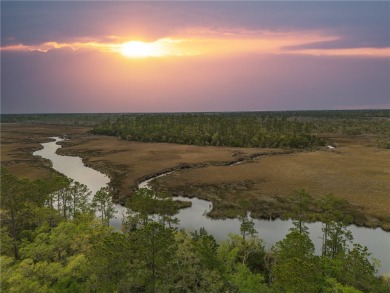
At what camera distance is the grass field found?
197ft

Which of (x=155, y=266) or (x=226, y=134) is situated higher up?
(x=226, y=134)

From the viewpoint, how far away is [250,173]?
85.2 meters

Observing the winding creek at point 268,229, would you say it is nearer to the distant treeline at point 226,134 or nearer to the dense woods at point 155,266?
the dense woods at point 155,266

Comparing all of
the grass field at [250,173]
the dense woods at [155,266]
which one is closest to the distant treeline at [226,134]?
the grass field at [250,173]

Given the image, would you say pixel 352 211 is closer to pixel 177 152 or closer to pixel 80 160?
pixel 177 152

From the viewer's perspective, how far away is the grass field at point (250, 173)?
6009 centimetres

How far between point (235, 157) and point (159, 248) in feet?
280

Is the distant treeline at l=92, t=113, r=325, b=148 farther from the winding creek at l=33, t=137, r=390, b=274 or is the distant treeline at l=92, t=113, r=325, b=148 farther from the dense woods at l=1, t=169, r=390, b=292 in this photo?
the dense woods at l=1, t=169, r=390, b=292

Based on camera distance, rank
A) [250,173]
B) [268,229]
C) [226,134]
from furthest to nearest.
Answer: [226,134]
[250,173]
[268,229]

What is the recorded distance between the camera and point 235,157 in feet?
359

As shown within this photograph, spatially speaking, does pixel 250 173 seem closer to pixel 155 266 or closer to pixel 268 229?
pixel 268 229

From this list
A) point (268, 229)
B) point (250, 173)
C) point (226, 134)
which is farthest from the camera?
point (226, 134)

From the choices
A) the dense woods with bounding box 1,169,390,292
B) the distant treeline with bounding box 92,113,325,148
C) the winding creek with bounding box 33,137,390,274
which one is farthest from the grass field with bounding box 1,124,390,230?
the dense woods with bounding box 1,169,390,292

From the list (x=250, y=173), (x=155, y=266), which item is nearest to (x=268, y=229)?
(x=155, y=266)
